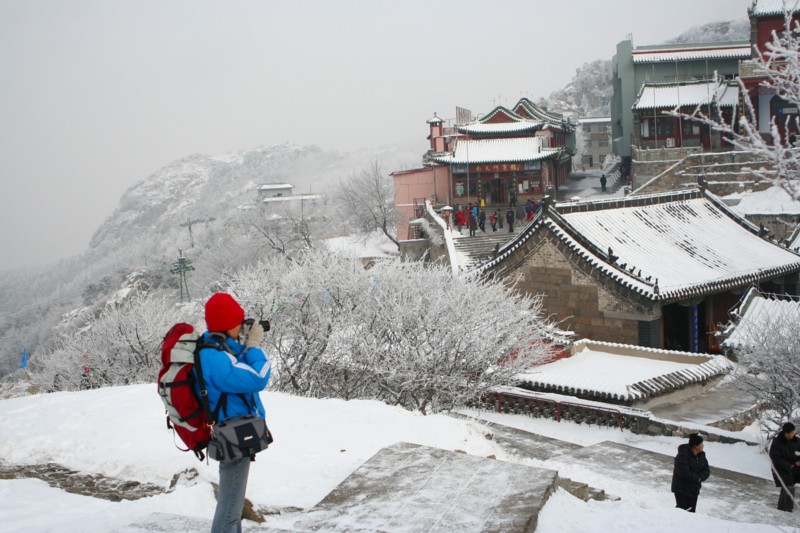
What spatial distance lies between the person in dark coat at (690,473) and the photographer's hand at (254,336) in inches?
214

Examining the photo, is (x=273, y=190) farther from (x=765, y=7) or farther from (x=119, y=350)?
(x=119, y=350)

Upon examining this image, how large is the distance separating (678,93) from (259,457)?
42.6m

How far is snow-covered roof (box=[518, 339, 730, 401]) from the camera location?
16.7 meters

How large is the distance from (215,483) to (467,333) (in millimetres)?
9213

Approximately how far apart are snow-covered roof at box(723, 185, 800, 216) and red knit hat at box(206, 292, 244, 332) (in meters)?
33.3

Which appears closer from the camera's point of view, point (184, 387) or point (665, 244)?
point (184, 387)

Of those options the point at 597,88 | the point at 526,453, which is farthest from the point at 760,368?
the point at 597,88

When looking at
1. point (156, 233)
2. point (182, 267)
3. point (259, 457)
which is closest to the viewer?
point (259, 457)

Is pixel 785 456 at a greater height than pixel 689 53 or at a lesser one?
lesser

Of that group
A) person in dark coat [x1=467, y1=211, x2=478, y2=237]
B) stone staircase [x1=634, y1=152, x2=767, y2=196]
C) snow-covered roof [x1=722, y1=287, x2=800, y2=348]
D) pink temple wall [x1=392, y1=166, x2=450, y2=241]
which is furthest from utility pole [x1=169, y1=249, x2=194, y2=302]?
snow-covered roof [x1=722, y1=287, x2=800, y2=348]

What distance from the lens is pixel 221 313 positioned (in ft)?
15.8

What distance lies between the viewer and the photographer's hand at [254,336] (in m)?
4.91

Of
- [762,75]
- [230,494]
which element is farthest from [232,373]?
[762,75]

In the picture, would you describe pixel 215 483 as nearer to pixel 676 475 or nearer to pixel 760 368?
pixel 676 475
